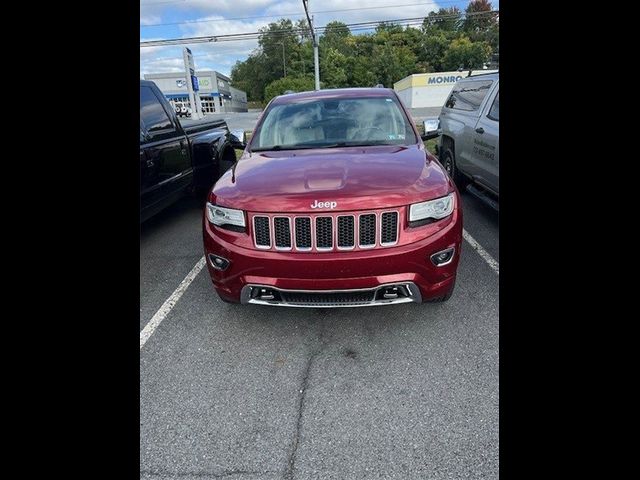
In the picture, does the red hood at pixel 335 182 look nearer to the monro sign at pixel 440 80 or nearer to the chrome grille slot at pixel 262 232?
the chrome grille slot at pixel 262 232

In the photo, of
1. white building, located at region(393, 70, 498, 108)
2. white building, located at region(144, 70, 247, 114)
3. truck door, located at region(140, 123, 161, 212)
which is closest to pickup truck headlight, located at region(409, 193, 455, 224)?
truck door, located at region(140, 123, 161, 212)

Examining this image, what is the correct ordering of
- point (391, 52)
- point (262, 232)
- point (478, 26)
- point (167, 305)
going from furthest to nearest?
1. point (478, 26)
2. point (391, 52)
3. point (167, 305)
4. point (262, 232)

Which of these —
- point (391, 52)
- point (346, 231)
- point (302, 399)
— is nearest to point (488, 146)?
point (346, 231)

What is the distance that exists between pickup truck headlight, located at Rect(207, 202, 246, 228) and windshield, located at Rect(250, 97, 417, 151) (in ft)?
3.70

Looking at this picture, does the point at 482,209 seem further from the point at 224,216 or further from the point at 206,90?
the point at 206,90

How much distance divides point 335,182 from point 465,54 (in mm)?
67610

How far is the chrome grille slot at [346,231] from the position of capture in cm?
237

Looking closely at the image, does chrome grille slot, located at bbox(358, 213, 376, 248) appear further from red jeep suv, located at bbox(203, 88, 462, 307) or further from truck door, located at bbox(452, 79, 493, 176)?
truck door, located at bbox(452, 79, 493, 176)

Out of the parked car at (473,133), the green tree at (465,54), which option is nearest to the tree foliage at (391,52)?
the green tree at (465,54)

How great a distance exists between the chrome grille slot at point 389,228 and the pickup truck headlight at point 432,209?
110 mm

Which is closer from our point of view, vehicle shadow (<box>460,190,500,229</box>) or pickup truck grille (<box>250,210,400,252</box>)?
pickup truck grille (<box>250,210,400,252</box>)

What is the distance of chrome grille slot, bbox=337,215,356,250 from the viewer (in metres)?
2.37

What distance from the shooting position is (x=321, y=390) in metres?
2.32
